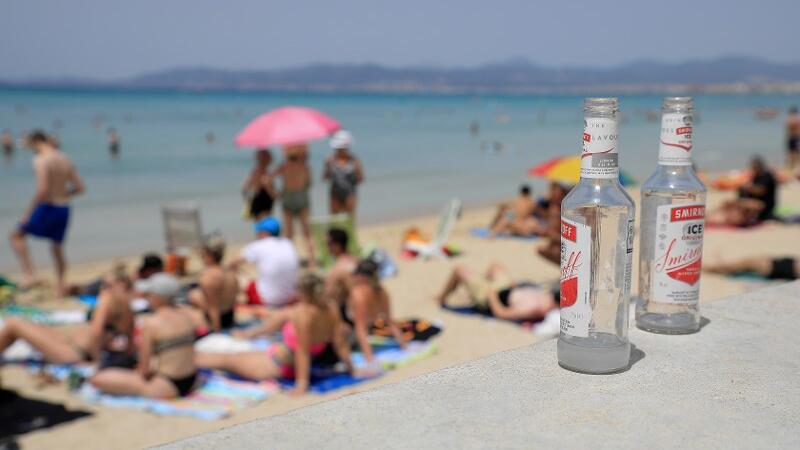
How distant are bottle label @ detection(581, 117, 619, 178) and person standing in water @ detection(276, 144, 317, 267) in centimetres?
675

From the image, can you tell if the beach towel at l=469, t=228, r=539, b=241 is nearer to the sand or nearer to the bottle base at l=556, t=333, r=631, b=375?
the sand

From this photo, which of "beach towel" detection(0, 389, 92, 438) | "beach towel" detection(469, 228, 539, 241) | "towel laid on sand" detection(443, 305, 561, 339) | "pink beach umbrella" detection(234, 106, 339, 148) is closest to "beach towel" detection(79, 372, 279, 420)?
"beach towel" detection(0, 389, 92, 438)

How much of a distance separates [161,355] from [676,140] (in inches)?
154

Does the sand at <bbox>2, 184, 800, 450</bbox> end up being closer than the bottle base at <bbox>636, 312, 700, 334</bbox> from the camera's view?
A: No

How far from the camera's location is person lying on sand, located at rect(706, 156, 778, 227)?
9.55 metres

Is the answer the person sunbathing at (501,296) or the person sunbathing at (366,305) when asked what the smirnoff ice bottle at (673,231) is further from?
the person sunbathing at (501,296)

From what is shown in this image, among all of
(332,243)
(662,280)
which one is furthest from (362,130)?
(662,280)

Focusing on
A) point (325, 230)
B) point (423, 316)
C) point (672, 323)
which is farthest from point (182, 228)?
point (672, 323)

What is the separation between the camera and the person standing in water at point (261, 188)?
26.1 ft

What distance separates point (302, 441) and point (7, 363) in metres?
5.05

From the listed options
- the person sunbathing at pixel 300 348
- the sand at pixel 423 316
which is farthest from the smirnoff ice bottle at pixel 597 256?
the person sunbathing at pixel 300 348

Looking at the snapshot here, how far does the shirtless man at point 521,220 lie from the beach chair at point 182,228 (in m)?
4.24

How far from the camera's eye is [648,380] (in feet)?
4.78

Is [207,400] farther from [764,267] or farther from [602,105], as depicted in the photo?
[764,267]
